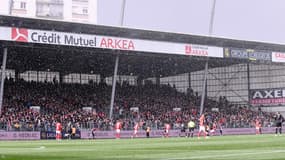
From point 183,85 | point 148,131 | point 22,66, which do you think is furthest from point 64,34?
point 183,85

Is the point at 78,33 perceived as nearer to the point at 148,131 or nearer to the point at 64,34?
the point at 64,34

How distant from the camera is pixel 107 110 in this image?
5744 centimetres

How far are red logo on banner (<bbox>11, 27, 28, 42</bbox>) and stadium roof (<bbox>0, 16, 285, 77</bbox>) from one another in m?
0.73

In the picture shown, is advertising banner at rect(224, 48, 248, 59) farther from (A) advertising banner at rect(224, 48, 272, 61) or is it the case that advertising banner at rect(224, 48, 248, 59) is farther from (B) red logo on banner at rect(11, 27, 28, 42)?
(B) red logo on banner at rect(11, 27, 28, 42)

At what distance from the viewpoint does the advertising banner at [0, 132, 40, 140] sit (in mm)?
42875

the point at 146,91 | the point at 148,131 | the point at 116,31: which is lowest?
the point at 148,131

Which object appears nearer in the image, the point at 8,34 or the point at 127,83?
the point at 8,34

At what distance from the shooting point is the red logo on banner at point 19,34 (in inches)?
1762

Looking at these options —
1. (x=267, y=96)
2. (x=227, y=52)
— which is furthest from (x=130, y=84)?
(x=227, y=52)

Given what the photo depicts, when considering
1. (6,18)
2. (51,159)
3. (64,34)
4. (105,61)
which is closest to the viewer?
(51,159)

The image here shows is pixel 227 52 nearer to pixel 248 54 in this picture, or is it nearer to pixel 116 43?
pixel 248 54

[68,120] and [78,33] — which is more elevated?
[78,33]

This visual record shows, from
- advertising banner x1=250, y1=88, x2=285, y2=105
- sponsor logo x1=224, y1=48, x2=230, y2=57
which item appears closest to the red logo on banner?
sponsor logo x1=224, y1=48, x2=230, y2=57

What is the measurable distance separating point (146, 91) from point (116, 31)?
18.9 metres
